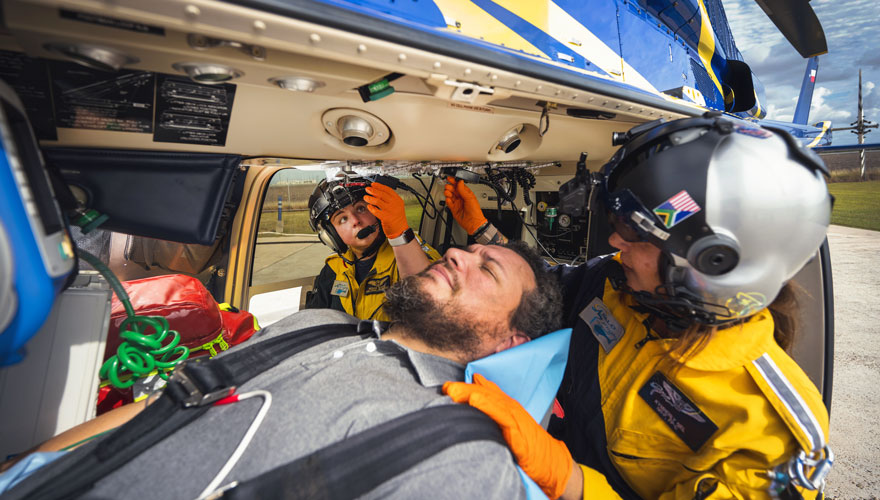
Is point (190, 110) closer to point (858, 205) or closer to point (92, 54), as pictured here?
point (92, 54)

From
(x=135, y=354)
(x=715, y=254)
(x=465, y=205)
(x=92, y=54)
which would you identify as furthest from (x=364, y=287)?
(x=715, y=254)

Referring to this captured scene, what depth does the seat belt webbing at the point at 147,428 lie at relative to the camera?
87 cm

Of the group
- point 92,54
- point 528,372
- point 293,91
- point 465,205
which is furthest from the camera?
point 465,205

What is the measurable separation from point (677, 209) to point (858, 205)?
26.6 meters

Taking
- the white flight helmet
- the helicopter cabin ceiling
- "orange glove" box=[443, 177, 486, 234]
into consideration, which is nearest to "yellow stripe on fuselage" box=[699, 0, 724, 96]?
the helicopter cabin ceiling

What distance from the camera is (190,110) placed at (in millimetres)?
1318

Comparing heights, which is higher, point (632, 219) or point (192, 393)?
point (632, 219)

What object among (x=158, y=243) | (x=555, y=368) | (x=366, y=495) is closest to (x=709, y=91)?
(x=555, y=368)

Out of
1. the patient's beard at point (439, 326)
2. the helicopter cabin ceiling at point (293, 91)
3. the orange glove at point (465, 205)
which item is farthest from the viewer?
the orange glove at point (465, 205)

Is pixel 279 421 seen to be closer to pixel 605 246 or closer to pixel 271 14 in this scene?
pixel 271 14

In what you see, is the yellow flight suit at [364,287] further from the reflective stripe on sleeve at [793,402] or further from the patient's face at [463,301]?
the reflective stripe on sleeve at [793,402]

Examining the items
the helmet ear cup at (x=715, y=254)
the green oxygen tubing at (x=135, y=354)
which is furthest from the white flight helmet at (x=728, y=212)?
the green oxygen tubing at (x=135, y=354)

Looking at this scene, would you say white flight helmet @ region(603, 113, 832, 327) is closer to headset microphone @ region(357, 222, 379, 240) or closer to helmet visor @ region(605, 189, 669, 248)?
helmet visor @ region(605, 189, 669, 248)

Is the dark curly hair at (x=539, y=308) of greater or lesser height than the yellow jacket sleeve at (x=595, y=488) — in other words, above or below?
above
